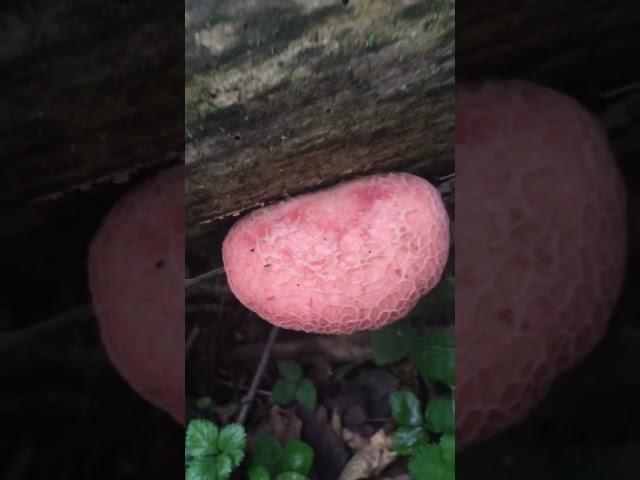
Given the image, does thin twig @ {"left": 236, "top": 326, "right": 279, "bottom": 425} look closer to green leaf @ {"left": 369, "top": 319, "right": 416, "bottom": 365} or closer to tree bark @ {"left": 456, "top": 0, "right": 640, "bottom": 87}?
green leaf @ {"left": 369, "top": 319, "right": 416, "bottom": 365}

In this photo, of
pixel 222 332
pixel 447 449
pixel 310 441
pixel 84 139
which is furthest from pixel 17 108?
pixel 447 449

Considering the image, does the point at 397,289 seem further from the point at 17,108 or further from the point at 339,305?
the point at 17,108

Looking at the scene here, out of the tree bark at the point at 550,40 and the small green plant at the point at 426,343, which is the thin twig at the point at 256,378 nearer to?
the small green plant at the point at 426,343

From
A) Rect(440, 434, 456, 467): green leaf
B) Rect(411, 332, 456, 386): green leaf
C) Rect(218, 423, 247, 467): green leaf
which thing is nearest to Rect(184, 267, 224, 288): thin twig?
Rect(218, 423, 247, 467): green leaf

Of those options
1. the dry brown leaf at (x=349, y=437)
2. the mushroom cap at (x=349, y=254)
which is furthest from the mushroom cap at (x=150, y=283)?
the dry brown leaf at (x=349, y=437)

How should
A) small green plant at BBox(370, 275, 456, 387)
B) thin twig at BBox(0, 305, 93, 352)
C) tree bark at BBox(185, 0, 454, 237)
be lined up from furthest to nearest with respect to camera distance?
thin twig at BBox(0, 305, 93, 352)
small green plant at BBox(370, 275, 456, 387)
tree bark at BBox(185, 0, 454, 237)

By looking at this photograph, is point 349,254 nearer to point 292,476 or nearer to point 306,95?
point 306,95
